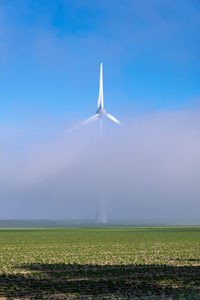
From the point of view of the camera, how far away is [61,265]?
3750 cm

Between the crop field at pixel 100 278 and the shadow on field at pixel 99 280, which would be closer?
the crop field at pixel 100 278

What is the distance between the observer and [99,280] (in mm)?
28594

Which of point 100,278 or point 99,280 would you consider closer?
point 99,280

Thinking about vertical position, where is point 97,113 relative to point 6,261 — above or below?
above

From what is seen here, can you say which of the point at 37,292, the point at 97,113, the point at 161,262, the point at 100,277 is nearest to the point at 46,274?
the point at 100,277

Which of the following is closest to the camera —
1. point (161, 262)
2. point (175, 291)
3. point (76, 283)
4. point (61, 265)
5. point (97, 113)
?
point (175, 291)

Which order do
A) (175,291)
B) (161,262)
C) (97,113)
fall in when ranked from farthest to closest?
(97,113), (161,262), (175,291)

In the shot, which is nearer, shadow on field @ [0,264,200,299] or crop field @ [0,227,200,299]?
crop field @ [0,227,200,299]

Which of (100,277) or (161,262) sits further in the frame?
(161,262)

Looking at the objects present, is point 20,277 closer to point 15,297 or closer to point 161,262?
point 15,297

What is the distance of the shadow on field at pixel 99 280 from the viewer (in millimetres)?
24312

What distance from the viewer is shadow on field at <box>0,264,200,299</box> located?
957 inches

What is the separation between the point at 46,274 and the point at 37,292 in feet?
24.1

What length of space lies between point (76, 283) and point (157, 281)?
5412 mm
